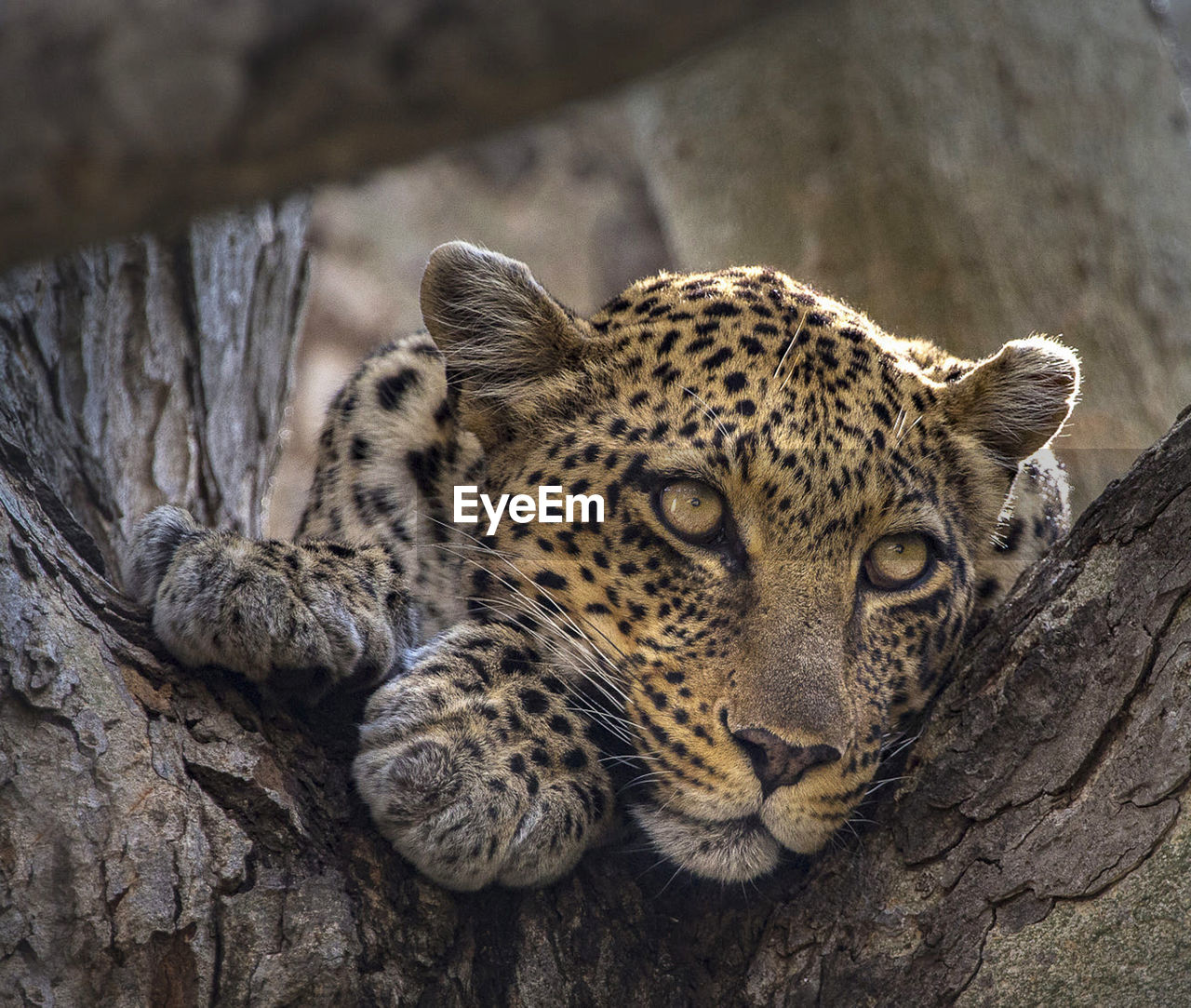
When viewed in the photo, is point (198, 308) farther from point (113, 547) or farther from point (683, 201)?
point (683, 201)

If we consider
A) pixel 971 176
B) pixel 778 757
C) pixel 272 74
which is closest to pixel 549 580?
pixel 778 757

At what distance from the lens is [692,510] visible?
383cm

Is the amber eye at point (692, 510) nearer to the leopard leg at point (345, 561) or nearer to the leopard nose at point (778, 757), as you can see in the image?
the leopard nose at point (778, 757)

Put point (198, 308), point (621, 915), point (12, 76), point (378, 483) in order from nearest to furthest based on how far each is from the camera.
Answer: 1. point (12, 76)
2. point (621, 915)
3. point (378, 483)
4. point (198, 308)

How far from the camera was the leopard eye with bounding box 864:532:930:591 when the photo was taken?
153 inches

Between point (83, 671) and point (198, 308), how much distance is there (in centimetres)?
289

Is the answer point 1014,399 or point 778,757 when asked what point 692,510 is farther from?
point 1014,399

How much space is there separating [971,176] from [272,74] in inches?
274

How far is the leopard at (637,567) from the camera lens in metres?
3.35

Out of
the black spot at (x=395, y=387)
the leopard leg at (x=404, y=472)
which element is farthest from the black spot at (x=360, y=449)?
the black spot at (x=395, y=387)

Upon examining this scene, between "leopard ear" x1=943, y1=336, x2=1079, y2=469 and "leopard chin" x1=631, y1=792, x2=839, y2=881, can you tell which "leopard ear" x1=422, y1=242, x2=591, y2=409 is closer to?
"leopard ear" x1=943, y1=336, x2=1079, y2=469

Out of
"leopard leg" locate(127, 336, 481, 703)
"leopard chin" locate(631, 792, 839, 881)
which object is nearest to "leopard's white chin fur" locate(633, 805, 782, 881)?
"leopard chin" locate(631, 792, 839, 881)

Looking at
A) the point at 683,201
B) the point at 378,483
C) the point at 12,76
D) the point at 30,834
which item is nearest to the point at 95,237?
the point at 12,76

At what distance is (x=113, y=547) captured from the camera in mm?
4750
